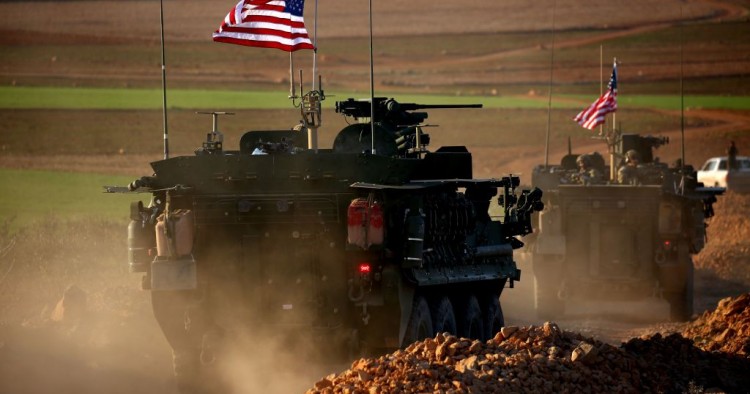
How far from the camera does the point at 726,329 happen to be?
69.6 feet

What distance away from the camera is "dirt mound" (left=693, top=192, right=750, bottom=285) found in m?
35.5

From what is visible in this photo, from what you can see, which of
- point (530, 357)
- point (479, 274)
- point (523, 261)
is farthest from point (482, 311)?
point (523, 261)

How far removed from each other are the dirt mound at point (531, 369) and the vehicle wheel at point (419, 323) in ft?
4.97

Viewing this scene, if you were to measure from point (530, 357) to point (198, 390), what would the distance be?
13.9 feet

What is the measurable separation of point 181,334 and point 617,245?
428 inches

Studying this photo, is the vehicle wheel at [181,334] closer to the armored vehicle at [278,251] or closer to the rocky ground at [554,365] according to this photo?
the armored vehicle at [278,251]

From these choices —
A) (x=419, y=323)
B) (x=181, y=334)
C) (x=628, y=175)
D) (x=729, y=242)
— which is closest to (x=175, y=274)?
(x=181, y=334)

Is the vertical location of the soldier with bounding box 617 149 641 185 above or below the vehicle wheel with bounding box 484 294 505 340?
above

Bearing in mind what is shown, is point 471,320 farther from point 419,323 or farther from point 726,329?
point 726,329

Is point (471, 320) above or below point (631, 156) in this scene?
below

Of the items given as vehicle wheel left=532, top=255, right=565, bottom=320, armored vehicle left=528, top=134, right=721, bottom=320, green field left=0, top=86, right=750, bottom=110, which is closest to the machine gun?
armored vehicle left=528, top=134, right=721, bottom=320

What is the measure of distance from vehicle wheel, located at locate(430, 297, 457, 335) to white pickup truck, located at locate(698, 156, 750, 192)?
3249 cm

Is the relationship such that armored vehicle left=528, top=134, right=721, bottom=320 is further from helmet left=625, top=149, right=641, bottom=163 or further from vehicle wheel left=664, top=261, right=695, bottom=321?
helmet left=625, top=149, right=641, bottom=163

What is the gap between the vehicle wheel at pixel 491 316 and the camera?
21750 mm
